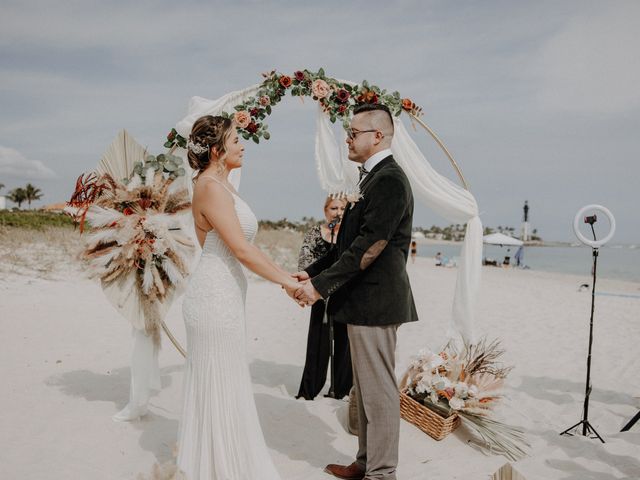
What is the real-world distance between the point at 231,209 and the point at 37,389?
375 cm

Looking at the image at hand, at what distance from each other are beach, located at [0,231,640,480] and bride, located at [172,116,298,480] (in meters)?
0.73

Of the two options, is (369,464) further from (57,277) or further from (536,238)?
(536,238)

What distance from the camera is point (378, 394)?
317cm

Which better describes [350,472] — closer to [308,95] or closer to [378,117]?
[378,117]

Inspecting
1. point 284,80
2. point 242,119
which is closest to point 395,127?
point 284,80

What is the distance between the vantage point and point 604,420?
4910 mm

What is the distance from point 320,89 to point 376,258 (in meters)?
2.65

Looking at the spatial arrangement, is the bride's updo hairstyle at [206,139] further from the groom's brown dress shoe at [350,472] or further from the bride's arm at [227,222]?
the groom's brown dress shoe at [350,472]

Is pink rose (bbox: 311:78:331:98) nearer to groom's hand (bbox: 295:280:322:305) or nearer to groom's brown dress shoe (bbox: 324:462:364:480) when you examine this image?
groom's hand (bbox: 295:280:322:305)

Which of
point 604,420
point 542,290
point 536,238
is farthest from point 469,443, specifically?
point 536,238

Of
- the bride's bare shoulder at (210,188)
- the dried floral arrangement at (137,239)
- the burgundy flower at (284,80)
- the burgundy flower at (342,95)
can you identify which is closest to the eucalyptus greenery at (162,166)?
the dried floral arrangement at (137,239)

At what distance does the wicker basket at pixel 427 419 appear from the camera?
4.19 meters

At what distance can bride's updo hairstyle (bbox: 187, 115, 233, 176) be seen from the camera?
3.10m

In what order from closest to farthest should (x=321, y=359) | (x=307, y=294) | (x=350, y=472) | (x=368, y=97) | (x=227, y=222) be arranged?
(x=227, y=222) < (x=307, y=294) < (x=350, y=472) < (x=368, y=97) < (x=321, y=359)
